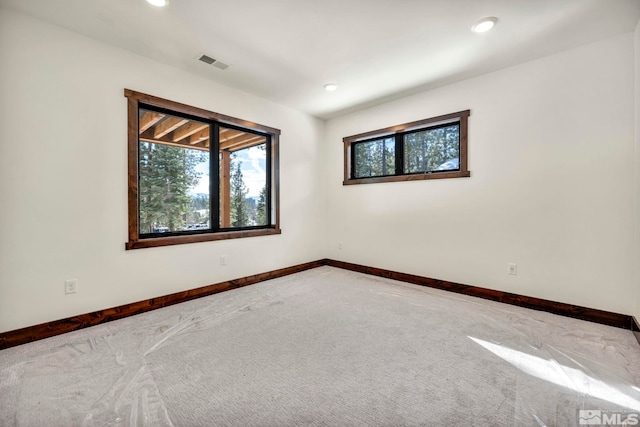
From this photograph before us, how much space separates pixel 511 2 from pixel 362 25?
1105 mm

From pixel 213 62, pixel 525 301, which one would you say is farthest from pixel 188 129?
pixel 525 301

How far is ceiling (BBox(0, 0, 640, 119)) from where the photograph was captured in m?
2.08

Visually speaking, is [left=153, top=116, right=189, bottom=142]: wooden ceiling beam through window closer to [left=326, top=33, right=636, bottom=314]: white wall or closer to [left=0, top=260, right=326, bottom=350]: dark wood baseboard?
[left=0, top=260, right=326, bottom=350]: dark wood baseboard

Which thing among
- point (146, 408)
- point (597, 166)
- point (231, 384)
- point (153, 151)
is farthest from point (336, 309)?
point (597, 166)

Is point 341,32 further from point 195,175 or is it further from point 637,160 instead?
point 637,160

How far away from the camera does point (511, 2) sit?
2.04 metres

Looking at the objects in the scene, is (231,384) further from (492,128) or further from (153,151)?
(492,128)

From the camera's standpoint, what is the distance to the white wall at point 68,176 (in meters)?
2.13

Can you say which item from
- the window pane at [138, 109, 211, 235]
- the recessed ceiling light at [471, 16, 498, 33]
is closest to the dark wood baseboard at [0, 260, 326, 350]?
the window pane at [138, 109, 211, 235]

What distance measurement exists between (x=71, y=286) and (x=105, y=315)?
0.39m

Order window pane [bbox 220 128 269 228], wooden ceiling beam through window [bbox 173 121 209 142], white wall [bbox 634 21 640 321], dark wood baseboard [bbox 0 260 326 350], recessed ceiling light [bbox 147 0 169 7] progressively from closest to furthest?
recessed ceiling light [bbox 147 0 169 7] → dark wood baseboard [bbox 0 260 326 350] → white wall [bbox 634 21 640 321] → wooden ceiling beam through window [bbox 173 121 209 142] → window pane [bbox 220 128 269 228]

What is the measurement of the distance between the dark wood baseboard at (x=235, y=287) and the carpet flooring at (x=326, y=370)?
0.10m

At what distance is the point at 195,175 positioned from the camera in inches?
130

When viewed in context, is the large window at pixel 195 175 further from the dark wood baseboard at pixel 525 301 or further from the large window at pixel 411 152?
the dark wood baseboard at pixel 525 301
